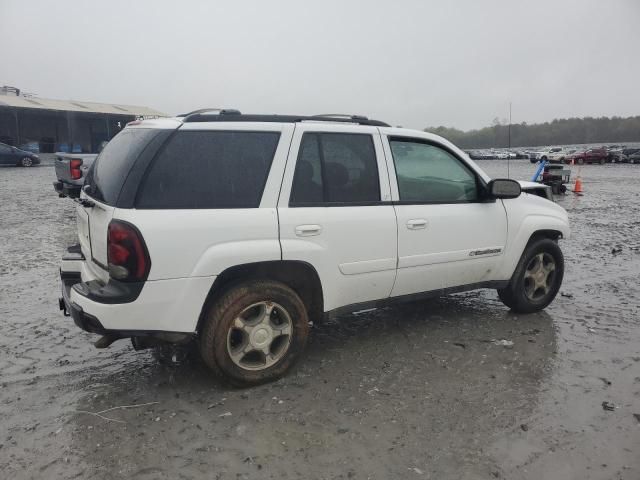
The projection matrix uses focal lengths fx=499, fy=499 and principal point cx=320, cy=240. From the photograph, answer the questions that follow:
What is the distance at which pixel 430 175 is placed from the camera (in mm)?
4348

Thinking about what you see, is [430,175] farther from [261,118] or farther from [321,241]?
[261,118]

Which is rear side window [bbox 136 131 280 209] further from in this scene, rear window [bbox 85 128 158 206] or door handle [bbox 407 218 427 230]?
door handle [bbox 407 218 427 230]

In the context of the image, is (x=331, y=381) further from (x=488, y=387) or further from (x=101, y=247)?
(x=101, y=247)

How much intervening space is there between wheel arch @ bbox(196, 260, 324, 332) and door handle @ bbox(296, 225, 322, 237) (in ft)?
0.66

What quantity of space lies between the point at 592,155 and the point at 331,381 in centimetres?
5179

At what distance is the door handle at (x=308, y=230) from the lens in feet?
11.6

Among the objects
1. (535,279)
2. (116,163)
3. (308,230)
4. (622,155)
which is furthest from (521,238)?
(622,155)

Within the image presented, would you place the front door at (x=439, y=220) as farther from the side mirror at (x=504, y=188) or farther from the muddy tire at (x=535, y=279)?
the muddy tire at (x=535, y=279)

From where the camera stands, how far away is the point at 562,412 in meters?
3.28

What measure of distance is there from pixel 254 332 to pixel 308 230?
82 centimetres

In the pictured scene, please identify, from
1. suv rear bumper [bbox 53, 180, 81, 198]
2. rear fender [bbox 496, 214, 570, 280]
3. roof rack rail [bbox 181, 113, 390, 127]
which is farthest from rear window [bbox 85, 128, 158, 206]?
rear fender [bbox 496, 214, 570, 280]

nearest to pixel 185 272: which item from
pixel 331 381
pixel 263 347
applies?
pixel 263 347

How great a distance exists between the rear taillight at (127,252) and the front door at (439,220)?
198 centimetres

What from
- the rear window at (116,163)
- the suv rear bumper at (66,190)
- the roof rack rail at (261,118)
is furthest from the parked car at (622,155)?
the rear window at (116,163)
